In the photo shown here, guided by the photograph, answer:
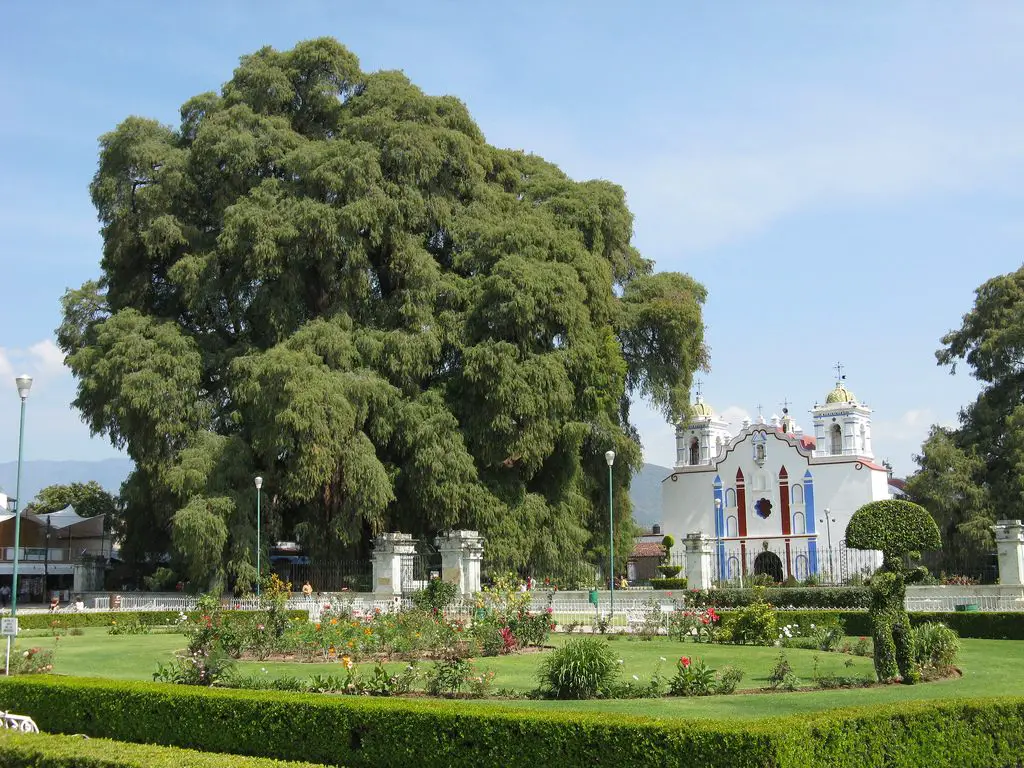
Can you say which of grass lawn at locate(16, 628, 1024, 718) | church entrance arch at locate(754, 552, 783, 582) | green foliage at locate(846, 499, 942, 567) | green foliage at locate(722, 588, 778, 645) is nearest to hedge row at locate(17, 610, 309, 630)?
grass lawn at locate(16, 628, 1024, 718)

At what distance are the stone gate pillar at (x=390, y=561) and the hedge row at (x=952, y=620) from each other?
1043 centimetres

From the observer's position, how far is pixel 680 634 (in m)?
20.1

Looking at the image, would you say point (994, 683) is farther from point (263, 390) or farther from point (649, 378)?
point (649, 378)

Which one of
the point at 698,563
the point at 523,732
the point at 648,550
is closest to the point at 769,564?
the point at 648,550

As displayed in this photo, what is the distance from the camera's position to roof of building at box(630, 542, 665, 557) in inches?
2259

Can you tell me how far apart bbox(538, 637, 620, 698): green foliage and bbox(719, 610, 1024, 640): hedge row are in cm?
843

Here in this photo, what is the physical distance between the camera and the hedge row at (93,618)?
83.3 feet

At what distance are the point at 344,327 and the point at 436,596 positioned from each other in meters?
11.8

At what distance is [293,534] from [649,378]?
13891mm

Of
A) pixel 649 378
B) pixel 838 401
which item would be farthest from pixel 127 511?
pixel 838 401

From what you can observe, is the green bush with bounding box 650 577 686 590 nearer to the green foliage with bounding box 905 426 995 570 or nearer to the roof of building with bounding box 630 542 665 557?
the green foliage with bounding box 905 426 995 570

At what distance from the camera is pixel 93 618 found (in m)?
26.2

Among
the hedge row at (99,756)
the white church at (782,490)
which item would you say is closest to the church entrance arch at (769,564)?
the white church at (782,490)

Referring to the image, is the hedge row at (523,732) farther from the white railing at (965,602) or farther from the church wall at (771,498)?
the church wall at (771,498)
